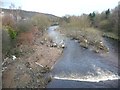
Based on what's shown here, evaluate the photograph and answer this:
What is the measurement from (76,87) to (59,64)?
5459mm

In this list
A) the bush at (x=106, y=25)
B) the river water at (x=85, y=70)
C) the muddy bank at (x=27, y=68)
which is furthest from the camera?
the bush at (x=106, y=25)

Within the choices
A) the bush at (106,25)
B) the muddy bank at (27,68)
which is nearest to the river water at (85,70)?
the muddy bank at (27,68)

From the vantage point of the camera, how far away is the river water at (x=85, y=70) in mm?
14107

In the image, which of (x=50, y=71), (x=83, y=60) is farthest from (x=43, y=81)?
(x=83, y=60)

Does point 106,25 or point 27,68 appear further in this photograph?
point 106,25

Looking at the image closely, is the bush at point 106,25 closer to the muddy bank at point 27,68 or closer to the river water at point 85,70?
the river water at point 85,70

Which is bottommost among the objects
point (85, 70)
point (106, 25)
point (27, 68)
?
point (85, 70)

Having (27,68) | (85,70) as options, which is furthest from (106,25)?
(27,68)

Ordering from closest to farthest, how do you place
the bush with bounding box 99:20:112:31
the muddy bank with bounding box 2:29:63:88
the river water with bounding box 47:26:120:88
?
the muddy bank with bounding box 2:29:63:88, the river water with bounding box 47:26:120:88, the bush with bounding box 99:20:112:31

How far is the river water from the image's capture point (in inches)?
555

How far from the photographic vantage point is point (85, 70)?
16844 mm

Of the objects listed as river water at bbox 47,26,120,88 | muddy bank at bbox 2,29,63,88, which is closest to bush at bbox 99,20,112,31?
river water at bbox 47,26,120,88

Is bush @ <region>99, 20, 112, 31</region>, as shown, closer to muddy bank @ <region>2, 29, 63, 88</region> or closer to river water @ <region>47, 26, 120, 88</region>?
river water @ <region>47, 26, 120, 88</region>

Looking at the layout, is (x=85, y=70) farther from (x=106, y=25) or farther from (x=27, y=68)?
(x=106, y=25)
